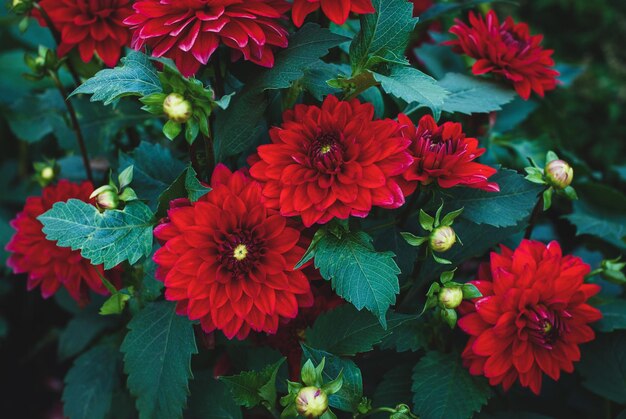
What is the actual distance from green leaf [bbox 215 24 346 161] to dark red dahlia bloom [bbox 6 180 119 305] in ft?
0.72

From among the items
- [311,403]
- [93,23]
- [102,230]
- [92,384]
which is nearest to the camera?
[311,403]

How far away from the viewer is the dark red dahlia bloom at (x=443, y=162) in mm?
660

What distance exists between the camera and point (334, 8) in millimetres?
657

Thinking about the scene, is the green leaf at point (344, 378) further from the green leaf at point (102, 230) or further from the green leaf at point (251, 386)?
the green leaf at point (102, 230)

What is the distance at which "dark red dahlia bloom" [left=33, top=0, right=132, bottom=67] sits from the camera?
782 mm

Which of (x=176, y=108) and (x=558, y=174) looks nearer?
(x=176, y=108)

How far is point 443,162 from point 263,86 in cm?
20

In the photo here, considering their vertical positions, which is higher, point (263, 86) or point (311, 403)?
point (263, 86)

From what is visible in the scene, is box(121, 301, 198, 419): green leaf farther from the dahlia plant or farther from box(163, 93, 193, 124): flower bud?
box(163, 93, 193, 124): flower bud

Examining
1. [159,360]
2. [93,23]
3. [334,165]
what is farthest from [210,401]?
[93,23]

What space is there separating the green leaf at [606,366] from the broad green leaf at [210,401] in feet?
1.45

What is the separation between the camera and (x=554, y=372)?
0.72 metres

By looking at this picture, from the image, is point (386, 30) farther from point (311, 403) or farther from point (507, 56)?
point (311, 403)

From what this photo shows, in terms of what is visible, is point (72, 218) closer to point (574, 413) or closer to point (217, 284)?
point (217, 284)
